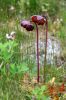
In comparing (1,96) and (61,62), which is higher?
(1,96)

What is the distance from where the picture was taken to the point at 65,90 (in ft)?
11.1

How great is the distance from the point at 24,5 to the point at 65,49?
1430 mm

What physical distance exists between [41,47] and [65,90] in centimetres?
118

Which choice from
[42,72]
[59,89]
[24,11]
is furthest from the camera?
[24,11]

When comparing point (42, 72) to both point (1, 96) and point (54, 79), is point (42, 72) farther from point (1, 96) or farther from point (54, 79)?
point (1, 96)

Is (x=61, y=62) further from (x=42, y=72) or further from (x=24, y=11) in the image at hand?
(x=24, y=11)

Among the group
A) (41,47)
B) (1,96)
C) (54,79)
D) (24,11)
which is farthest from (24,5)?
(1,96)

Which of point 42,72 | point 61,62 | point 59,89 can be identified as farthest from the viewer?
point 61,62

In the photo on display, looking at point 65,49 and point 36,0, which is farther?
point 36,0

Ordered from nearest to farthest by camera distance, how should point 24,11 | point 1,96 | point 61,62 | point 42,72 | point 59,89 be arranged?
point 1,96, point 59,89, point 42,72, point 61,62, point 24,11

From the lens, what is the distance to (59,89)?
3.32 m

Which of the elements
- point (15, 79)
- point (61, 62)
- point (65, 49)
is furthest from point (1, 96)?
point (65, 49)

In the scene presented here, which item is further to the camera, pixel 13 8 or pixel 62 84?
pixel 13 8

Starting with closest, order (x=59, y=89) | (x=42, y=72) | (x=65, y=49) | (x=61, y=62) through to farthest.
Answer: (x=59, y=89)
(x=42, y=72)
(x=61, y=62)
(x=65, y=49)
